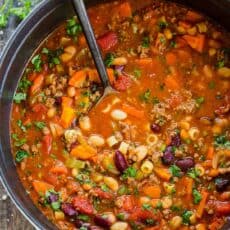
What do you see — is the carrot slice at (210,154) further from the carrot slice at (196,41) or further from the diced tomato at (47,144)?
the diced tomato at (47,144)

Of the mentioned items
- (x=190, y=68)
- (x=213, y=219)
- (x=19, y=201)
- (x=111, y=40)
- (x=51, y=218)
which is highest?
(x=111, y=40)

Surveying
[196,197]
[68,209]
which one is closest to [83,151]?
[68,209]

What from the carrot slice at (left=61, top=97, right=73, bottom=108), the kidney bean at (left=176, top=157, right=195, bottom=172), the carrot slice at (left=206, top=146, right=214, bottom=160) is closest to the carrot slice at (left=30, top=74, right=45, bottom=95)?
the carrot slice at (left=61, top=97, right=73, bottom=108)

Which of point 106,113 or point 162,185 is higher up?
point 106,113

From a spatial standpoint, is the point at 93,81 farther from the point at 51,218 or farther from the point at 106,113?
the point at 51,218

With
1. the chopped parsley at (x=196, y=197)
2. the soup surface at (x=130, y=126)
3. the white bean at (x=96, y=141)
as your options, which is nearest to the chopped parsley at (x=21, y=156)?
the soup surface at (x=130, y=126)

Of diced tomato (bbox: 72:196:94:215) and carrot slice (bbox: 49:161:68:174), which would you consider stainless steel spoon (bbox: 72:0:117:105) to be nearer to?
carrot slice (bbox: 49:161:68:174)

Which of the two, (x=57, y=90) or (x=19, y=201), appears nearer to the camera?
(x=19, y=201)

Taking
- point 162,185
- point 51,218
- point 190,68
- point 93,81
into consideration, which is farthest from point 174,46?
point 51,218
